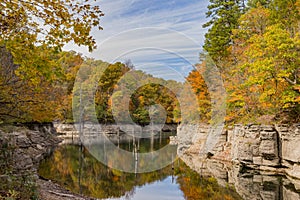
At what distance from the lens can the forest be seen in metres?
4.75

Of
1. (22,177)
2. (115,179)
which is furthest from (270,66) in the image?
(22,177)

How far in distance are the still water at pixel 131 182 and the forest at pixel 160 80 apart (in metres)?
3.41

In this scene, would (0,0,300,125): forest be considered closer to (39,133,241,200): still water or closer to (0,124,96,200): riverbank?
(0,124,96,200): riverbank

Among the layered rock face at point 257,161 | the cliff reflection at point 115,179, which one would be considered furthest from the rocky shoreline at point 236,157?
the cliff reflection at point 115,179

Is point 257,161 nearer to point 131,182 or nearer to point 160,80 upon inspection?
point 131,182

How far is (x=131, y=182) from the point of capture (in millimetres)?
14836

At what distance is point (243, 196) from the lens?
456 inches

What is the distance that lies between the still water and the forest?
3408 mm

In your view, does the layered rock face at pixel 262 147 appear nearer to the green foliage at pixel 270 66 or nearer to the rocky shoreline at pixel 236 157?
the rocky shoreline at pixel 236 157

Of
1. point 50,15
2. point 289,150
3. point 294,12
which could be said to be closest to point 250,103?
point 289,150

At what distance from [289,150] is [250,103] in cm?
457

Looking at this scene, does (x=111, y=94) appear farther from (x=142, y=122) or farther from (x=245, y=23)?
(x=245, y=23)

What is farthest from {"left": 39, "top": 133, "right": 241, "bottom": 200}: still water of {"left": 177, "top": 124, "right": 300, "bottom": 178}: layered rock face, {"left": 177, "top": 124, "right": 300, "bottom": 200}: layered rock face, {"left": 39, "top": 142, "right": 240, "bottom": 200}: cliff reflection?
{"left": 177, "top": 124, "right": 300, "bottom": 178}: layered rock face

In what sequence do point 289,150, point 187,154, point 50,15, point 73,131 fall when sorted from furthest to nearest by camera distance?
1. point 73,131
2. point 187,154
3. point 289,150
4. point 50,15
